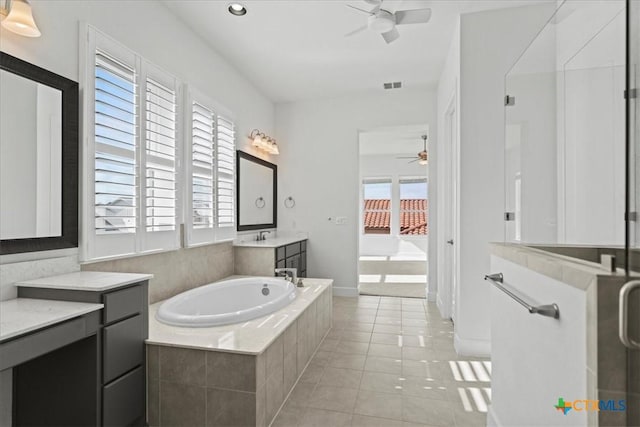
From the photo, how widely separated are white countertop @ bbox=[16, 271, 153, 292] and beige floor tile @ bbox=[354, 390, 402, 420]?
1.53 metres

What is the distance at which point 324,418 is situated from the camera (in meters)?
1.93

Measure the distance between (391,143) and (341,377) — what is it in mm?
5717

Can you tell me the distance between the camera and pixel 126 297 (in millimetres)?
1697

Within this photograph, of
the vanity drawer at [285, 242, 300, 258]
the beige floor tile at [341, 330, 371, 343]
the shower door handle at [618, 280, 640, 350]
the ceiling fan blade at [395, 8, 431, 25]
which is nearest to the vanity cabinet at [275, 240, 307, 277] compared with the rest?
the vanity drawer at [285, 242, 300, 258]

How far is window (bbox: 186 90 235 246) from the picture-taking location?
302 cm

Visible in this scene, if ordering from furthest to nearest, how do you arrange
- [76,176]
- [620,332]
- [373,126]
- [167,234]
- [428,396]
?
[373,126] → [167,234] → [428,396] → [76,176] → [620,332]

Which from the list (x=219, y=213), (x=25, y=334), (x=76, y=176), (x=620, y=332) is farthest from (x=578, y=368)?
(x=219, y=213)

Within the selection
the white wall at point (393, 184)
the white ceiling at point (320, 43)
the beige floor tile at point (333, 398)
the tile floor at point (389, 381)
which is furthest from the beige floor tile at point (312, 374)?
the white wall at point (393, 184)

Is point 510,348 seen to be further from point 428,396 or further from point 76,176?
point 76,176

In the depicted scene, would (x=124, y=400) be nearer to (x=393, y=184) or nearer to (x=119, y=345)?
(x=119, y=345)

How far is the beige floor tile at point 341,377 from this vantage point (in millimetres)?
2312

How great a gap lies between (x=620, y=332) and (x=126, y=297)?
1.97 m

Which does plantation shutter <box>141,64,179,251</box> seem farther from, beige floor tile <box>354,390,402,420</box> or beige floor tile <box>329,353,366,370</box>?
beige floor tile <box>354,390,402,420</box>

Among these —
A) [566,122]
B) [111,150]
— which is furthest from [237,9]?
[566,122]
